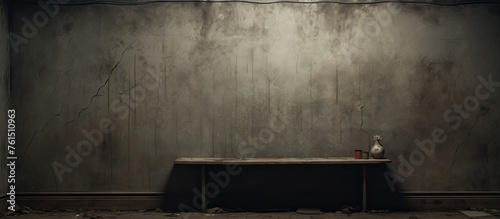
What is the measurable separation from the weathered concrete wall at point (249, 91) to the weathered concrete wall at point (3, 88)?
165mm

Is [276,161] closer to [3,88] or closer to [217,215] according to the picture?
[217,215]

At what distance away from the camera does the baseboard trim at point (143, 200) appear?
16.5 ft

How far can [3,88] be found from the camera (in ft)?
16.0

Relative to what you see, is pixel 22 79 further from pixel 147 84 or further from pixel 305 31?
pixel 305 31

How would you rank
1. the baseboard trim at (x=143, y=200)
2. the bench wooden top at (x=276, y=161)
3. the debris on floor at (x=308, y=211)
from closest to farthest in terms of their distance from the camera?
the bench wooden top at (x=276, y=161) < the debris on floor at (x=308, y=211) < the baseboard trim at (x=143, y=200)

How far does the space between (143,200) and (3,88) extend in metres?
1.90

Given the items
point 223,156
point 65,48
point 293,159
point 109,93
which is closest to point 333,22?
point 293,159

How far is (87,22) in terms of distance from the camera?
16.6 ft

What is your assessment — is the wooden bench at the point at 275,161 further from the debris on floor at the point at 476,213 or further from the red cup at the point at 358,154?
the debris on floor at the point at 476,213

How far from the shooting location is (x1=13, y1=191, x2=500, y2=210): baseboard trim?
503 cm

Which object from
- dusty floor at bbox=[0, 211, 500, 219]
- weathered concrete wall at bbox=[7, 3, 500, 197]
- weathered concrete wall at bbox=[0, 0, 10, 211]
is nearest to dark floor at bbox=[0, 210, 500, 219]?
dusty floor at bbox=[0, 211, 500, 219]

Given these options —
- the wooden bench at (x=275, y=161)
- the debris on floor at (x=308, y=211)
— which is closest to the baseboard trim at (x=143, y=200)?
the wooden bench at (x=275, y=161)

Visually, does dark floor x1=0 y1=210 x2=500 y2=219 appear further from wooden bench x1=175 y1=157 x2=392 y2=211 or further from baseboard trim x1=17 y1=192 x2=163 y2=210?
wooden bench x1=175 y1=157 x2=392 y2=211

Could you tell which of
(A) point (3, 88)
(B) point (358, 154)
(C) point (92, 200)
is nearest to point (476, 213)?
(B) point (358, 154)
